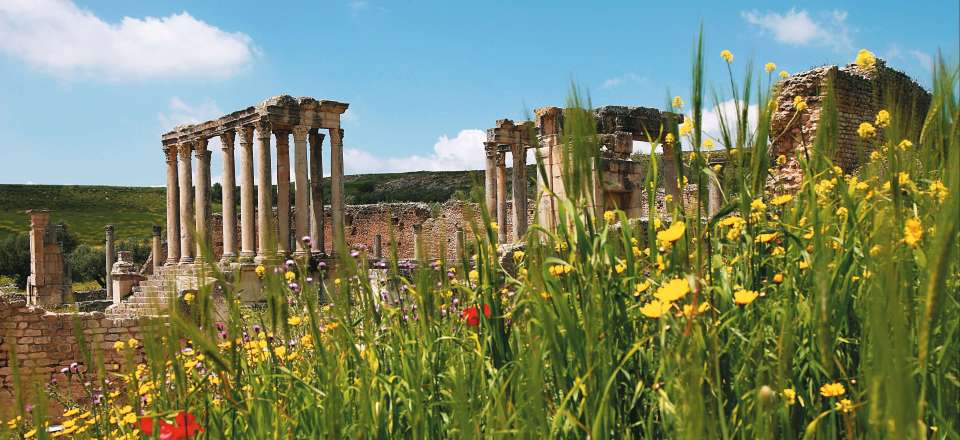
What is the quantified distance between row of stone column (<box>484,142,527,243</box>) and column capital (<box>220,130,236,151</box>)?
782 cm

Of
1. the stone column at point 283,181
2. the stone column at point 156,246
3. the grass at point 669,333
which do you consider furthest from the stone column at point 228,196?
the grass at point 669,333

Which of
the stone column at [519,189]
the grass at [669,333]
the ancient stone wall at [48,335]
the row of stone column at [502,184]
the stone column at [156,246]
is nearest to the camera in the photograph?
the grass at [669,333]

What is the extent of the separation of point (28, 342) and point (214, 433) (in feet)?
39.5

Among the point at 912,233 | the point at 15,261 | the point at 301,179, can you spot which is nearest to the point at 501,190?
the point at 301,179

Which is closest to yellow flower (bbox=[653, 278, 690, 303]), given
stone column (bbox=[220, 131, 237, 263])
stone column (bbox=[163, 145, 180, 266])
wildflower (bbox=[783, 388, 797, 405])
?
wildflower (bbox=[783, 388, 797, 405])

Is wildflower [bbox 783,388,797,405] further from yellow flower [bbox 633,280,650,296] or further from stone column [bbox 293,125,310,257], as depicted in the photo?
stone column [bbox 293,125,310,257]

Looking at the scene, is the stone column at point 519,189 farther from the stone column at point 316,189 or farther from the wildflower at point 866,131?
the wildflower at point 866,131

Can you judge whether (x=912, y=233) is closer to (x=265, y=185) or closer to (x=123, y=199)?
(x=265, y=185)

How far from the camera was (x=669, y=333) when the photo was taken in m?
2.26

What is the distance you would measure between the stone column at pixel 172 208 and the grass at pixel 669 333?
24295 millimetres

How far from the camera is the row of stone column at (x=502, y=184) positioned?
24.3 m

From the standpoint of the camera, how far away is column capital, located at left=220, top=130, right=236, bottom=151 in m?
22.5

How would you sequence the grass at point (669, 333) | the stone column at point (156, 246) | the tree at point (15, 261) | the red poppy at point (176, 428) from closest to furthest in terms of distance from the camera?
the grass at point (669, 333) < the red poppy at point (176, 428) < the stone column at point (156, 246) < the tree at point (15, 261)

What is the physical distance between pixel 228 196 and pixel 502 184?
8718 mm
